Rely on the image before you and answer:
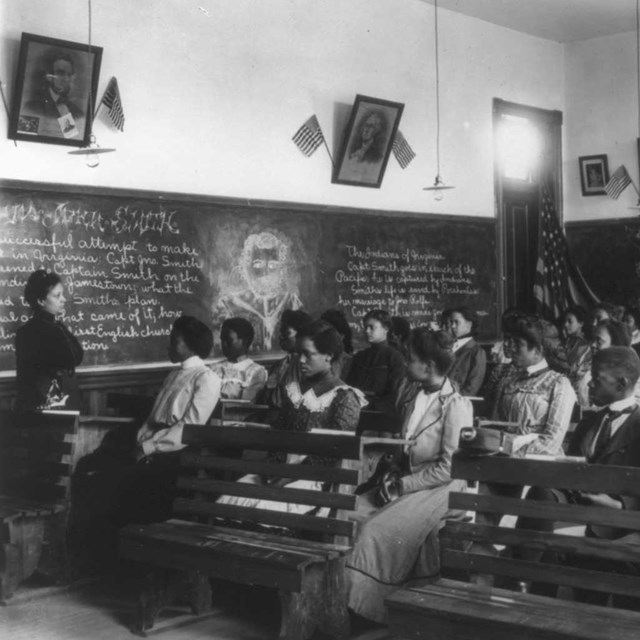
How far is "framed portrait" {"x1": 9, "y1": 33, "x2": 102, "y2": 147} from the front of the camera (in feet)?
20.5

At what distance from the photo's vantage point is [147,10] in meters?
6.98

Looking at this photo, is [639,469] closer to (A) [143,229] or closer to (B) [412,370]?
(B) [412,370]

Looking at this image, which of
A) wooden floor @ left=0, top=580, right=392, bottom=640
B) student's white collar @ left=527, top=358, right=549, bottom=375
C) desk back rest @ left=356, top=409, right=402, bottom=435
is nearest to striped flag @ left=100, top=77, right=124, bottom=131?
desk back rest @ left=356, top=409, right=402, bottom=435

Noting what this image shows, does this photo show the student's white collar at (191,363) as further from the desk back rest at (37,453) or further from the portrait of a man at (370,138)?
the portrait of a man at (370,138)

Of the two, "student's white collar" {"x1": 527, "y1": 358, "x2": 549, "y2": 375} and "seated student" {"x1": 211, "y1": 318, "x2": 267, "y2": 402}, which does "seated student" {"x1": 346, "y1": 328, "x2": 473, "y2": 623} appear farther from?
"seated student" {"x1": 211, "y1": 318, "x2": 267, "y2": 402}

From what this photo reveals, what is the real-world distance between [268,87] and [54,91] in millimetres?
1892

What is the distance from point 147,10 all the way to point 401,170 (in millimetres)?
2882

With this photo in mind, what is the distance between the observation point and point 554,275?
402 inches

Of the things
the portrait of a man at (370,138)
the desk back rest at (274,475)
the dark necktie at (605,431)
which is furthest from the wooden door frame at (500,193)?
the dark necktie at (605,431)

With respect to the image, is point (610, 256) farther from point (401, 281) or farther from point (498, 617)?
point (498, 617)

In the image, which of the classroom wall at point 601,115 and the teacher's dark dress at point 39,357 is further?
the classroom wall at point 601,115

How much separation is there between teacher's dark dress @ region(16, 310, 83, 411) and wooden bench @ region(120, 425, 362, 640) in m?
1.53

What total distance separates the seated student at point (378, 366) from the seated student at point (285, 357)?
1.54ft

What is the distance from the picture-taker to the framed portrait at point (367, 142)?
8.44m
